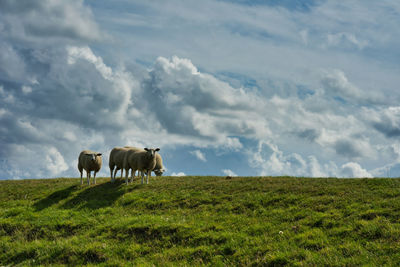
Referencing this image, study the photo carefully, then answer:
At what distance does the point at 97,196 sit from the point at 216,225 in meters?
11.6

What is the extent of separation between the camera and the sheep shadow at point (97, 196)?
69.7 feet

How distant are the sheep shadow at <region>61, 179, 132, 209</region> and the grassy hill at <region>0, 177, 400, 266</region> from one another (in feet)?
0.28

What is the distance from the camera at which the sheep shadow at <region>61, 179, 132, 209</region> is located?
21234mm

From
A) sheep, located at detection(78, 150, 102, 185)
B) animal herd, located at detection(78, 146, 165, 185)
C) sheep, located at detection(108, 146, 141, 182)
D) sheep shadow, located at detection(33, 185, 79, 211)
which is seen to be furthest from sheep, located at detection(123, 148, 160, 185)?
sheep shadow, located at detection(33, 185, 79, 211)

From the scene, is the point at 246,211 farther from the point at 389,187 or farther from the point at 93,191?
the point at 93,191

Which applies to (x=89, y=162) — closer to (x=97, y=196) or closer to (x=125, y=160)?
(x=125, y=160)

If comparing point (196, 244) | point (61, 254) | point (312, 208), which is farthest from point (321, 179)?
point (61, 254)

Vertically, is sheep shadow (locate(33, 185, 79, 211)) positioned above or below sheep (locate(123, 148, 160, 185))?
below

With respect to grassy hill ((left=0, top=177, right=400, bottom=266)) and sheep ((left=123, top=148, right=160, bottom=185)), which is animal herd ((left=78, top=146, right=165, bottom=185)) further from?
grassy hill ((left=0, top=177, right=400, bottom=266))

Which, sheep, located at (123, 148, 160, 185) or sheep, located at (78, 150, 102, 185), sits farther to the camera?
sheep, located at (78, 150, 102, 185)

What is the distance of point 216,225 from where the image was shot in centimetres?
1483

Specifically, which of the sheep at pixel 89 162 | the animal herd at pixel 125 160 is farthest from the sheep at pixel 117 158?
the sheep at pixel 89 162

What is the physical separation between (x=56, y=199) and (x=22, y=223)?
489cm

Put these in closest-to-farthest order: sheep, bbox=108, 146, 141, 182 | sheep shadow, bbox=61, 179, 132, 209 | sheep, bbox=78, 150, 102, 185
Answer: sheep shadow, bbox=61, 179, 132, 209 → sheep, bbox=78, 150, 102, 185 → sheep, bbox=108, 146, 141, 182
